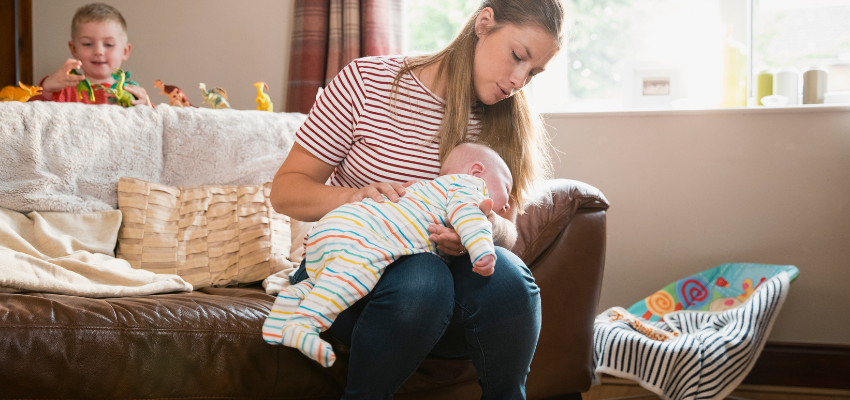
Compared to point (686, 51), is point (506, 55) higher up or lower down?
lower down

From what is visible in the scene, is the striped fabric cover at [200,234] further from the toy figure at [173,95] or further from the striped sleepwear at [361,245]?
the striped sleepwear at [361,245]

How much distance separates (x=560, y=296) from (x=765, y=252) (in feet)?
3.39

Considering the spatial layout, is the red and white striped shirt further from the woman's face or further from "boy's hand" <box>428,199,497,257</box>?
"boy's hand" <box>428,199,497,257</box>

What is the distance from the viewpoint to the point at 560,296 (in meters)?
1.33

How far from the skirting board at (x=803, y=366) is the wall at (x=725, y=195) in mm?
33

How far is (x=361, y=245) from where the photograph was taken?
3.06ft

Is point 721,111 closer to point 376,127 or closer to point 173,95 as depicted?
point 376,127

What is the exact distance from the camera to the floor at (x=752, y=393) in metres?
1.86

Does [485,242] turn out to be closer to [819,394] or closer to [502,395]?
[502,395]

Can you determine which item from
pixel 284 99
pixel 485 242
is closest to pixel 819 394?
pixel 485 242

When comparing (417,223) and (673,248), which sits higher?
(417,223)

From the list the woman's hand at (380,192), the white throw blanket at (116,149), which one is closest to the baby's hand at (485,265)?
the woman's hand at (380,192)

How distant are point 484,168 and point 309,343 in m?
0.46

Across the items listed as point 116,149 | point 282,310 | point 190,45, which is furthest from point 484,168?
point 190,45
